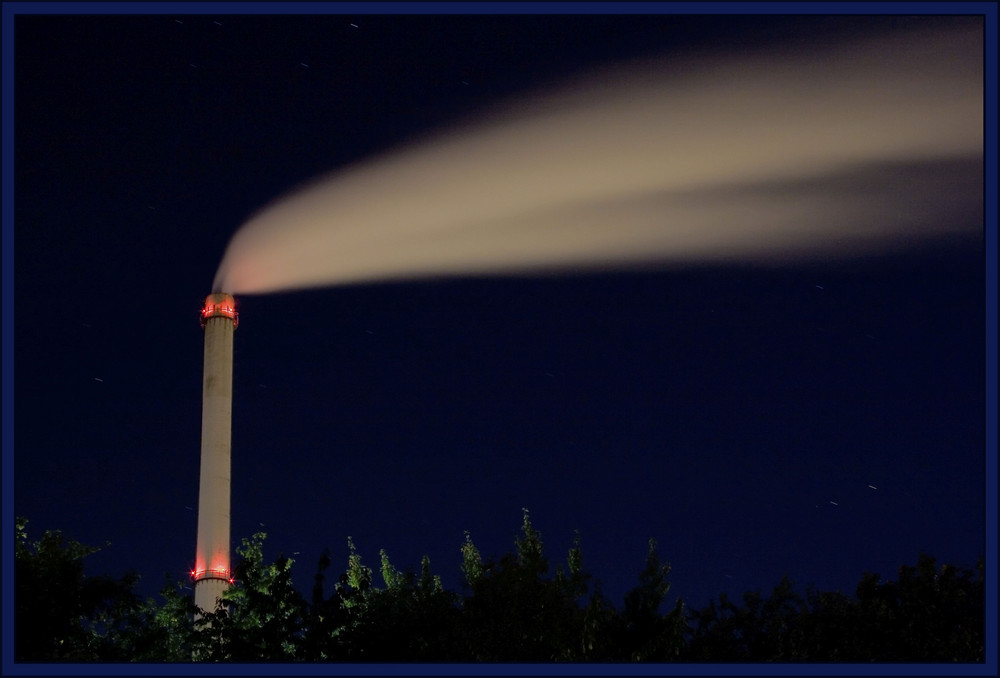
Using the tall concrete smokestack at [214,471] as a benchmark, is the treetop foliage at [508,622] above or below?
below

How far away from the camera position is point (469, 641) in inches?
1555

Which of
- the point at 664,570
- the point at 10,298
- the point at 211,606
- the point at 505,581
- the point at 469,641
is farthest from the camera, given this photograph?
the point at 211,606

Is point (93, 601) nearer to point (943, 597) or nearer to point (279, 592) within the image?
point (279, 592)

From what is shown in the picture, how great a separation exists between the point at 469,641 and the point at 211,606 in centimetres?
3800

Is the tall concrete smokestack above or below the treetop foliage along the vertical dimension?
above

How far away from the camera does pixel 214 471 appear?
75.9 metres

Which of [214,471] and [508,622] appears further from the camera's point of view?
[214,471]

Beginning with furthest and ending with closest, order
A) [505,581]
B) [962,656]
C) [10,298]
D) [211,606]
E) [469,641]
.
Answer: [211,606]
[505,581]
[469,641]
[962,656]
[10,298]

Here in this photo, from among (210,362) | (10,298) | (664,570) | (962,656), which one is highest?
(210,362)

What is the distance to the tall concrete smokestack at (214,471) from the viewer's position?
74500 mm

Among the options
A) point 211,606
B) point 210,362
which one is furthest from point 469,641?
point 210,362

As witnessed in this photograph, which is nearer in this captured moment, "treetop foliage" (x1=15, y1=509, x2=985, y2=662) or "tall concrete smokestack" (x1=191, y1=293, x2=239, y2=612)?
"treetop foliage" (x1=15, y1=509, x2=985, y2=662)

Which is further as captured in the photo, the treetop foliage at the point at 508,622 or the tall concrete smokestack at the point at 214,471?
the tall concrete smokestack at the point at 214,471

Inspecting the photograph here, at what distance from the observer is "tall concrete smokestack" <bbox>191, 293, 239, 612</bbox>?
74.5 metres
